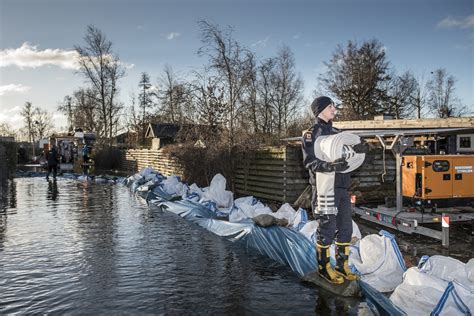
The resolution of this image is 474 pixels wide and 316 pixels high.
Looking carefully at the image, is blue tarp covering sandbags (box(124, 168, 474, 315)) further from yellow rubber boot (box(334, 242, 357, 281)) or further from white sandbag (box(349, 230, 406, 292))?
yellow rubber boot (box(334, 242, 357, 281))

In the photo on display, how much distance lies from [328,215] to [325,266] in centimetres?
60

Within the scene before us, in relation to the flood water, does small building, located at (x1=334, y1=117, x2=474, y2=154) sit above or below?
above

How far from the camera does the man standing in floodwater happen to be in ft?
16.0

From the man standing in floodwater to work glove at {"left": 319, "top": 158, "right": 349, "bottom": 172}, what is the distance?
19 mm

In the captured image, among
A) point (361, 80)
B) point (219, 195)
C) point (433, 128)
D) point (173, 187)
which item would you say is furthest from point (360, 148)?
point (361, 80)

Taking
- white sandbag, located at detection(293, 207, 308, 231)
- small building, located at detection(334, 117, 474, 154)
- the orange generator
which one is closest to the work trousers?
white sandbag, located at detection(293, 207, 308, 231)

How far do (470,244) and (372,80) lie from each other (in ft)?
113

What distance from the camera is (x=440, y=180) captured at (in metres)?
8.58

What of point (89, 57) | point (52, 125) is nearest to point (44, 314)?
point (89, 57)

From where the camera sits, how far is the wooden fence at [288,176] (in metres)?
12.0

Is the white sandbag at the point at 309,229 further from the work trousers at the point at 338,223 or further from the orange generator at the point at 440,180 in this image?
the orange generator at the point at 440,180

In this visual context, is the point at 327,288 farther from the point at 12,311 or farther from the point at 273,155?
the point at 273,155

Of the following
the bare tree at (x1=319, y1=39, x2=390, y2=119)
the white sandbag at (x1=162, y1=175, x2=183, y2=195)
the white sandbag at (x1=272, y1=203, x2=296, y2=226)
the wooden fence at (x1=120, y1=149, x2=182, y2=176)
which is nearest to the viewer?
the white sandbag at (x1=272, y1=203, x2=296, y2=226)

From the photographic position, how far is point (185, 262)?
6289mm
